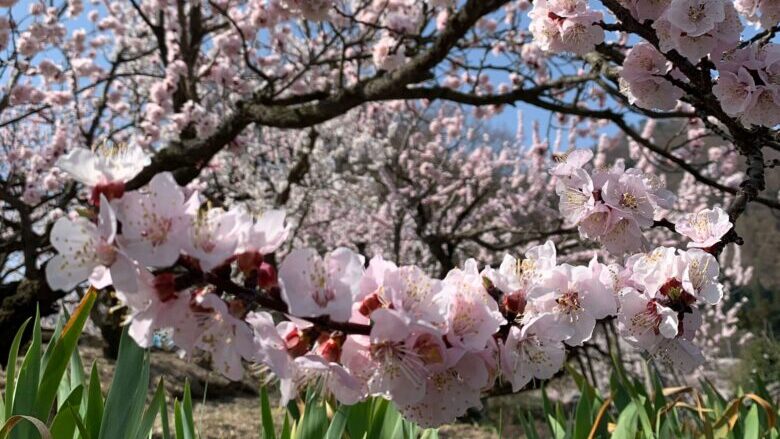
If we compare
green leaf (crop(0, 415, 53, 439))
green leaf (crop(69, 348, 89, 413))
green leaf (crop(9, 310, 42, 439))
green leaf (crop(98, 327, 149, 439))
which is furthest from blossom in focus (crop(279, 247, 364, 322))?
green leaf (crop(69, 348, 89, 413))

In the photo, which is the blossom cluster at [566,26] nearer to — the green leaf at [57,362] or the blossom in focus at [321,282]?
the blossom in focus at [321,282]

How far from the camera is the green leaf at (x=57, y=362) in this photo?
1.25 meters

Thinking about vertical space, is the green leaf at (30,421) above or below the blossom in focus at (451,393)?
below

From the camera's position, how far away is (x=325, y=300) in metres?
0.77

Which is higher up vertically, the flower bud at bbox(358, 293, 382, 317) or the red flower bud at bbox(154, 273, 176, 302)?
the red flower bud at bbox(154, 273, 176, 302)

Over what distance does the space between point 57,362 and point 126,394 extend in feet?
0.54

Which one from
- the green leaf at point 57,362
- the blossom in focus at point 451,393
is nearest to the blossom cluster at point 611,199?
the blossom in focus at point 451,393

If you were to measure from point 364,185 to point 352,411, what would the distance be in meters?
8.27

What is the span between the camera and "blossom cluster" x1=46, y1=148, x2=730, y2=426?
729mm

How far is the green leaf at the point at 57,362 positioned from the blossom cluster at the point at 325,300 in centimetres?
55

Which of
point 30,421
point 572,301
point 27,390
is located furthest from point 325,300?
point 27,390

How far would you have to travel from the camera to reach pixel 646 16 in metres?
1.61

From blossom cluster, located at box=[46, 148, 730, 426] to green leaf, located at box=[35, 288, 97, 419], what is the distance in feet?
1.79

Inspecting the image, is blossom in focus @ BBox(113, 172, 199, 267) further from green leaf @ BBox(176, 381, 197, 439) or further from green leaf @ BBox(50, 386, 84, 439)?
green leaf @ BBox(176, 381, 197, 439)
